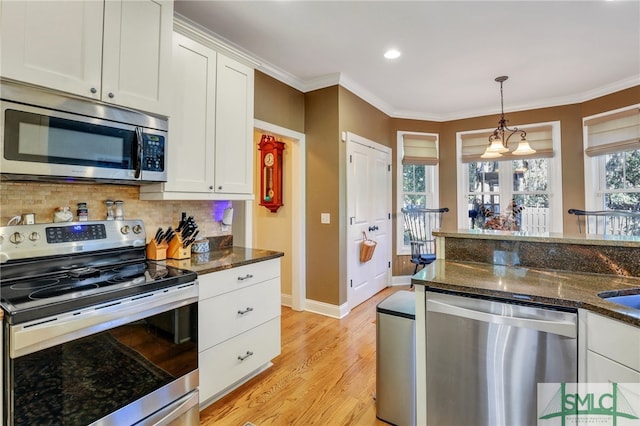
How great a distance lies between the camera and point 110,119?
1640 mm

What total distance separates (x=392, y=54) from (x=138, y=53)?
2220 millimetres

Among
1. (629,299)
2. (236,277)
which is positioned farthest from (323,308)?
(629,299)

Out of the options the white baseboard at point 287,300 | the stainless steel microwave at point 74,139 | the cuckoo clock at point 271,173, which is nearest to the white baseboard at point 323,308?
the white baseboard at point 287,300

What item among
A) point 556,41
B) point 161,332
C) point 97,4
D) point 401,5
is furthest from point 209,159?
point 556,41

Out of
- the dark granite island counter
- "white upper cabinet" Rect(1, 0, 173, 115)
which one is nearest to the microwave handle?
"white upper cabinet" Rect(1, 0, 173, 115)

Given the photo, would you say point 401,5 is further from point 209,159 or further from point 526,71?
point 526,71

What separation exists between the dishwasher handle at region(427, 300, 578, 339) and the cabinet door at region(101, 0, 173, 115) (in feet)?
6.28

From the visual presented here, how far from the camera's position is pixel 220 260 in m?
2.04

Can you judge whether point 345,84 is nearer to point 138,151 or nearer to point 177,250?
point 138,151

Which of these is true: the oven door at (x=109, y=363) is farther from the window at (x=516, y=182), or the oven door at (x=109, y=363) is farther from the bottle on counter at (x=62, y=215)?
the window at (x=516, y=182)

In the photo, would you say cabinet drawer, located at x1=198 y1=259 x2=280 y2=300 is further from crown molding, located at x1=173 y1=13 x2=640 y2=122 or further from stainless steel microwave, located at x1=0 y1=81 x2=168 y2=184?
crown molding, located at x1=173 y1=13 x2=640 y2=122

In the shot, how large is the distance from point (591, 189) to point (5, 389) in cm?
562

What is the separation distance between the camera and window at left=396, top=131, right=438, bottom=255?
4.76 metres

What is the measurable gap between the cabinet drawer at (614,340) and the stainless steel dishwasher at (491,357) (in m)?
0.06
